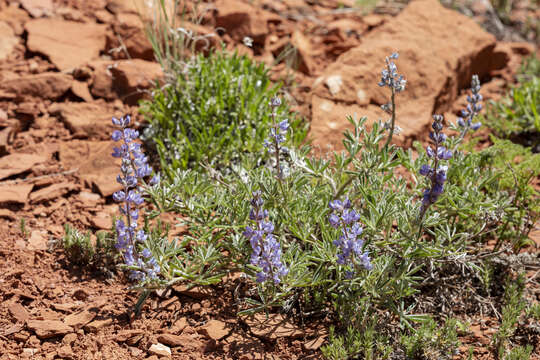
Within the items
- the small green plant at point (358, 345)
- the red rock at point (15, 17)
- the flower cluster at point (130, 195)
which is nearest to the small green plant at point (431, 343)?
the small green plant at point (358, 345)

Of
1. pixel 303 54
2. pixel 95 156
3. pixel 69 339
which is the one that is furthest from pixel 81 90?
pixel 69 339

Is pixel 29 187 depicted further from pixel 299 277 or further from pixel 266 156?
pixel 299 277

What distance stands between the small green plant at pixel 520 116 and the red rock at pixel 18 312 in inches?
160

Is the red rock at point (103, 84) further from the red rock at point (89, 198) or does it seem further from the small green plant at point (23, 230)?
the small green plant at point (23, 230)

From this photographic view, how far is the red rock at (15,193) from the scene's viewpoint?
13.6 feet

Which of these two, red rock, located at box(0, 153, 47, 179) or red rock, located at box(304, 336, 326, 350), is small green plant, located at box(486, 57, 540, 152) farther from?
red rock, located at box(0, 153, 47, 179)

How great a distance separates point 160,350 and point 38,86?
3.09 metres

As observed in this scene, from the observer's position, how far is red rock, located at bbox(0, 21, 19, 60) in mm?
5585

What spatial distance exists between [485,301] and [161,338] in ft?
6.65

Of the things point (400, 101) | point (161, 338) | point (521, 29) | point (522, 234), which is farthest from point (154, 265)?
point (521, 29)

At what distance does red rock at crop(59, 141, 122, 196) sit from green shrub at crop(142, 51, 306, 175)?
39cm

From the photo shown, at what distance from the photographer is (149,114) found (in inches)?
196

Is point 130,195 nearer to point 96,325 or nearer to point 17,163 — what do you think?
point 96,325

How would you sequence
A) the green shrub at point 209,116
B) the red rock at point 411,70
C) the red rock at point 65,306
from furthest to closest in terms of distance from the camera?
the red rock at point 411,70 → the green shrub at point 209,116 → the red rock at point 65,306
